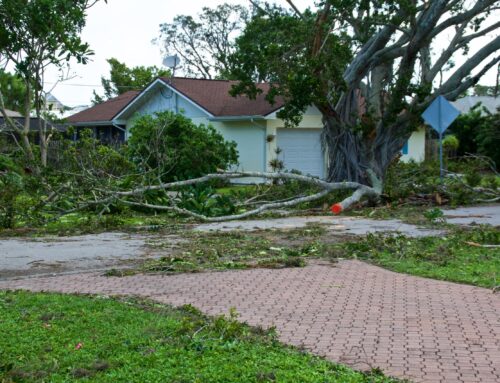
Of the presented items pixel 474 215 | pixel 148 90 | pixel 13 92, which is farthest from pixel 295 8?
pixel 13 92

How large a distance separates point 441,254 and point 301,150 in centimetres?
2005

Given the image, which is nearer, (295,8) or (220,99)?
(295,8)

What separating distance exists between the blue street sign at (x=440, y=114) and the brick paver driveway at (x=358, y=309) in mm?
9302

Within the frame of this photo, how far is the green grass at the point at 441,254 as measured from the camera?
9938 mm

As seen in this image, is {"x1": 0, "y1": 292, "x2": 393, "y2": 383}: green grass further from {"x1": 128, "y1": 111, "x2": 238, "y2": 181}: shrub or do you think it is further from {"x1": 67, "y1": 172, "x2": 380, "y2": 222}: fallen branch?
Result: {"x1": 128, "y1": 111, "x2": 238, "y2": 181}: shrub

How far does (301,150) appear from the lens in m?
31.5

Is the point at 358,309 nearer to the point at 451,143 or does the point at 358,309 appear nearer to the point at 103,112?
the point at 103,112

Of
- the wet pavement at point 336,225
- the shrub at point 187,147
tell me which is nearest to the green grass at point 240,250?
the wet pavement at point 336,225

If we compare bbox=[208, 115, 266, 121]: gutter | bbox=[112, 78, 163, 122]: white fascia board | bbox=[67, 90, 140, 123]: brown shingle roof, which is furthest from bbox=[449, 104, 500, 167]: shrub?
bbox=[67, 90, 140, 123]: brown shingle roof

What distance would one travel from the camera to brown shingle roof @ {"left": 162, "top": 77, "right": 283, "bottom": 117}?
2988 cm

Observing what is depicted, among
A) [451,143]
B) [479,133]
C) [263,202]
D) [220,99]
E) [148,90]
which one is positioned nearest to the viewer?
[263,202]

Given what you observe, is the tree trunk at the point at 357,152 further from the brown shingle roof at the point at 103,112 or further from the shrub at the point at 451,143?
the shrub at the point at 451,143

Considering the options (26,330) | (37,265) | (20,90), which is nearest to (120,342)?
(26,330)

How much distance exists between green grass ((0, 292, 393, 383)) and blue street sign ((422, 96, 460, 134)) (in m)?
13.2
